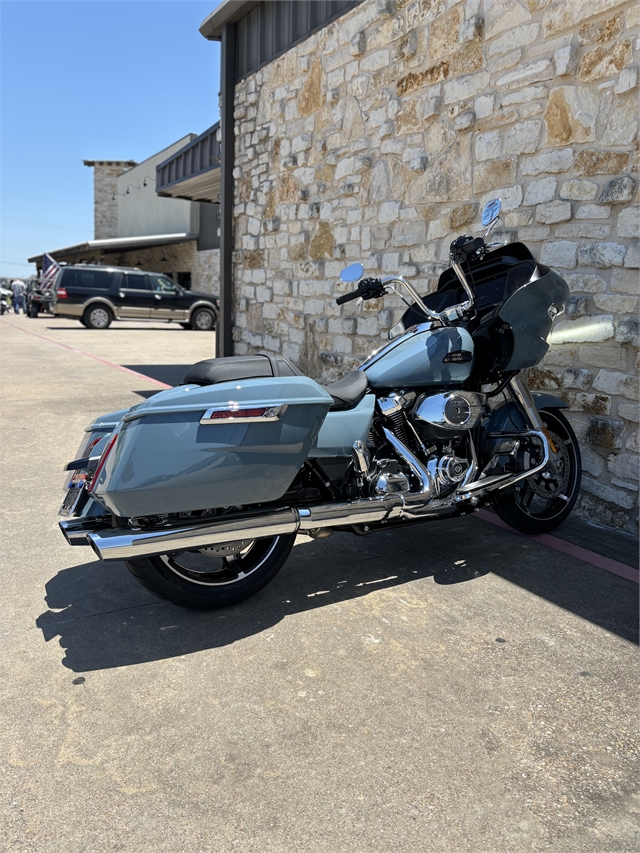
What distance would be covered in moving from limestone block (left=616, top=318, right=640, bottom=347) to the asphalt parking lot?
3.91ft

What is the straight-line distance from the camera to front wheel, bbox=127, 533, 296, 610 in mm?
2922

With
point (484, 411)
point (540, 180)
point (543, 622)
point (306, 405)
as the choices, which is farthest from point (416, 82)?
point (543, 622)

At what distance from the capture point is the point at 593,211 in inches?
172

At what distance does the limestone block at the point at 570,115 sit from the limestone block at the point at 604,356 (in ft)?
4.26

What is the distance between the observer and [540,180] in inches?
187

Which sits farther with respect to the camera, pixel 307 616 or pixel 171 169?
pixel 171 169

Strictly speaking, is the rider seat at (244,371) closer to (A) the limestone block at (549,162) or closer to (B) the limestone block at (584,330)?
(B) the limestone block at (584,330)

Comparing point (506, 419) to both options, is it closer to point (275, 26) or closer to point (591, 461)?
point (591, 461)

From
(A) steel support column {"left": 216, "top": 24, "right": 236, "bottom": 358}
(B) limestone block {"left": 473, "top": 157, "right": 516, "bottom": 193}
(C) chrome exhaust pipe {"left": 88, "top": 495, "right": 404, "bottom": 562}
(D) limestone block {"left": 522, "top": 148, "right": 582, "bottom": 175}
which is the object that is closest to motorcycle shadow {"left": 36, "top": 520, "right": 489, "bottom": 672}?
(C) chrome exhaust pipe {"left": 88, "top": 495, "right": 404, "bottom": 562}

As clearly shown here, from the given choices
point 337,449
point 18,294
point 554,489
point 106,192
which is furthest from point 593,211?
point 106,192

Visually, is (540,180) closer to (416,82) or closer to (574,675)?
(416,82)

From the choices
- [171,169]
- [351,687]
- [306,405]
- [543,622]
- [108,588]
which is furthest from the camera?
[171,169]

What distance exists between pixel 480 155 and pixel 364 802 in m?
4.64

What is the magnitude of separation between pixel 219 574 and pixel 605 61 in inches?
150
